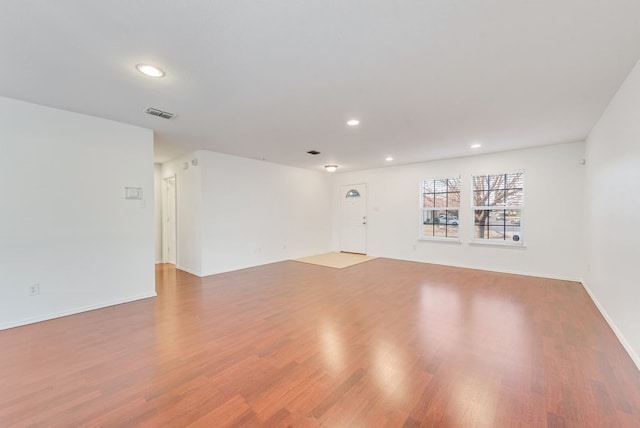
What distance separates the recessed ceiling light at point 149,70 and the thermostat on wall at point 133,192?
205 centimetres

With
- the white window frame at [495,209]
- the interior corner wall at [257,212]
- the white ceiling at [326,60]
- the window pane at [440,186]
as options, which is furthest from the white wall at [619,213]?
the interior corner wall at [257,212]

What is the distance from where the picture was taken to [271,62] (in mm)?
2150

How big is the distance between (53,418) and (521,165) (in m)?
Result: 7.09

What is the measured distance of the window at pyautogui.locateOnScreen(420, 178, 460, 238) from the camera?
6.14 meters

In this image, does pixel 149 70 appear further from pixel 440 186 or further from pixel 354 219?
pixel 354 219

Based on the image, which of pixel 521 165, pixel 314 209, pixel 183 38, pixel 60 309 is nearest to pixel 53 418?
pixel 60 309

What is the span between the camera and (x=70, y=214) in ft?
10.8

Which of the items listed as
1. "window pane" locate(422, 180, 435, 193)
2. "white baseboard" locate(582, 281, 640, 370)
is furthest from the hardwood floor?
"window pane" locate(422, 180, 435, 193)

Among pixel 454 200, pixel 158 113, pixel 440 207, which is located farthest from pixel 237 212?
pixel 454 200

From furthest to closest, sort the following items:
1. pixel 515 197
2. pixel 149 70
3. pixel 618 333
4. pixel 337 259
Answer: pixel 337 259 → pixel 515 197 → pixel 618 333 → pixel 149 70

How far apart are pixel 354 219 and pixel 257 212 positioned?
3.06m

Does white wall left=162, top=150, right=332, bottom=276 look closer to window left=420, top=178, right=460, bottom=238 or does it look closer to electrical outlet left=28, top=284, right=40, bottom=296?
electrical outlet left=28, top=284, right=40, bottom=296

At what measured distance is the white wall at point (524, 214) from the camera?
4770mm

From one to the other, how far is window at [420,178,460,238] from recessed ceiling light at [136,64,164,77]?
5.85 metres
